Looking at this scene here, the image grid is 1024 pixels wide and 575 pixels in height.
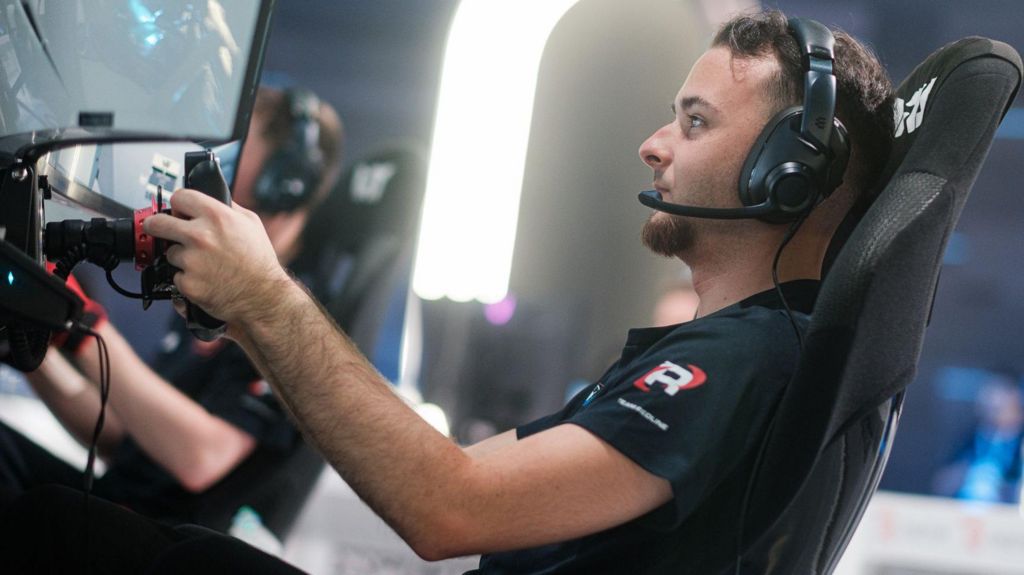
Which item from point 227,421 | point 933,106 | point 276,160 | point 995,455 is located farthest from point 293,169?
point 995,455

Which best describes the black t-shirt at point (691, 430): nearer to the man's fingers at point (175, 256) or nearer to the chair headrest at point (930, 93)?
the chair headrest at point (930, 93)

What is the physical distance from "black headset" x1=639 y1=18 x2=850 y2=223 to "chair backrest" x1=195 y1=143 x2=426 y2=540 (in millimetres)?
932

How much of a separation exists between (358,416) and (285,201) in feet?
4.08

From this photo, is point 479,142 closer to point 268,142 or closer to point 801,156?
point 268,142

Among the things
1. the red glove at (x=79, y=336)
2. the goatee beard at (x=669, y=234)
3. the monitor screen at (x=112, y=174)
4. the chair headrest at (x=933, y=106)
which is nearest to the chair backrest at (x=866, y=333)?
the chair headrest at (x=933, y=106)

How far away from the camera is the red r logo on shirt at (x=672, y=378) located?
83 centimetres

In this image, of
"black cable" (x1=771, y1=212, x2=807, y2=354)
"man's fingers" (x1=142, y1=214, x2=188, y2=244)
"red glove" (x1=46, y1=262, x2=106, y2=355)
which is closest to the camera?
"man's fingers" (x1=142, y1=214, x2=188, y2=244)

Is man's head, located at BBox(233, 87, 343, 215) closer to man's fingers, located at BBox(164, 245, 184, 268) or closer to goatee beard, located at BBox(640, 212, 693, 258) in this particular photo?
goatee beard, located at BBox(640, 212, 693, 258)

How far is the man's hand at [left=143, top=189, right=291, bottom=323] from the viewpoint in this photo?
2.53ft

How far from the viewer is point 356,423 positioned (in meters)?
0.81

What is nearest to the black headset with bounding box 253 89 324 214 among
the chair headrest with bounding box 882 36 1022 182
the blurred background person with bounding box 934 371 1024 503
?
the chair headrest with bounding box 882 36 1022 182

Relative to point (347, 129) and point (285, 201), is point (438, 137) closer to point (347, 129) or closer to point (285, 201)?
point (285, 201)

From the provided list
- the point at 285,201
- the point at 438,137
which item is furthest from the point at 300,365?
the point at 438,137

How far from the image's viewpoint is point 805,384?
31.4 inches
